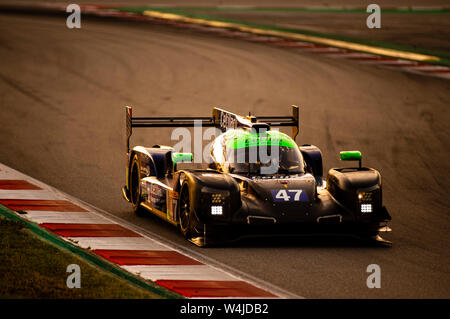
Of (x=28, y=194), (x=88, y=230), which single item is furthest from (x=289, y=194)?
(x=28, y=194)

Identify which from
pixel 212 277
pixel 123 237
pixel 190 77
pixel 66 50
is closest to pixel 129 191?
pixel 123 237

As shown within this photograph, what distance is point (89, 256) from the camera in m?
11.8

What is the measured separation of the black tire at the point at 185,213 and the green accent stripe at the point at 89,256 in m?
1.46

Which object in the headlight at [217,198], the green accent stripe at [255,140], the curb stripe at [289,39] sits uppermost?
the curb stripe at [289,39]

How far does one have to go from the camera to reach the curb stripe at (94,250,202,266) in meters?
11.7

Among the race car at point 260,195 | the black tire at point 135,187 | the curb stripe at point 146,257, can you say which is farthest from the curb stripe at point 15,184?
the curb stripe at point 146,257

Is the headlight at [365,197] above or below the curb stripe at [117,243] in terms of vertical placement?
above

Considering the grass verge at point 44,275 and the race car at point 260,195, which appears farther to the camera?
the race car at point 260,195

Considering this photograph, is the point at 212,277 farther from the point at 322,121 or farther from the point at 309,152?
the point at 322,121

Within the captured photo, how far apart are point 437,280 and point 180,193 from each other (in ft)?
12.2

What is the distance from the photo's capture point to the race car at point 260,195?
40.9 feet

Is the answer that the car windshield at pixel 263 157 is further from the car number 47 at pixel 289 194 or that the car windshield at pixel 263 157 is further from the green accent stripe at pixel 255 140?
the car number 47 at pixel 289 194

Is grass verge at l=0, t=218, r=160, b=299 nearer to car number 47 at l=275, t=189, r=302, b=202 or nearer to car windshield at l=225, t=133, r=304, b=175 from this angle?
car number 47 at l=275, t=189, r=302, b=202

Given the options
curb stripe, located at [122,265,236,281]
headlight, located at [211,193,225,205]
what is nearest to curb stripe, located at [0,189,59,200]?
headlight, located at [211,193,225,205]
